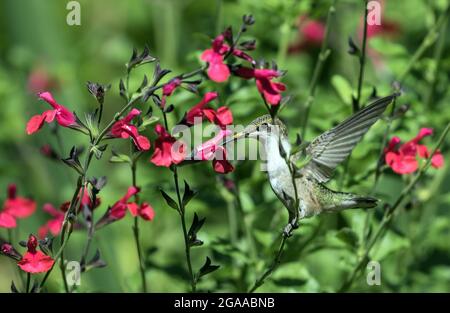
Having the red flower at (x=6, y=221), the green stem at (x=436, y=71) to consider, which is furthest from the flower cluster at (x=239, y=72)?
the green stem at (x=436, y=71)

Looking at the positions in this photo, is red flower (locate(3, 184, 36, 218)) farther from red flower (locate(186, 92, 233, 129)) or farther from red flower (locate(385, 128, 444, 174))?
red flower (locate(385, 128, 444, 174))

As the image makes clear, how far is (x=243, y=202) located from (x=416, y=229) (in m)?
0.75

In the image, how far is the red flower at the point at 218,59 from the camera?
152 centimetres

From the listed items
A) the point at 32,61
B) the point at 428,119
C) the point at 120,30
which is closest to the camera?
the point at 428,119

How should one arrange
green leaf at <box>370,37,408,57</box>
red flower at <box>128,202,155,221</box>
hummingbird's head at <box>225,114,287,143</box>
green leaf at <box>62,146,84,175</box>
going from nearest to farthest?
green leaf at <box>62,146,84,175</box> < hummingbird's head at <box>225,114,287,143</box> < red flower at <box>128,202,155,221</box> < green leaf at <box>370,37,408,57</box>

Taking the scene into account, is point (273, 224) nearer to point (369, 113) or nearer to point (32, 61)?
point (369, 113)

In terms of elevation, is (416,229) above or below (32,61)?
below

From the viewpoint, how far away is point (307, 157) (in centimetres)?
157

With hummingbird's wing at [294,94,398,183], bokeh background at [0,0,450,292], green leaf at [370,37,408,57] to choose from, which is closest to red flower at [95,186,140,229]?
bokeh background at [0,0,450,292]

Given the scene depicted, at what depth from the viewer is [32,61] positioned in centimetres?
345

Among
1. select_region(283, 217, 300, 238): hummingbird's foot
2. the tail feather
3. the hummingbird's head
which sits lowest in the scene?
select_region(283, 217, 300, 238): hummingbird's foot

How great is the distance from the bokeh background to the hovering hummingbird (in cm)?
28

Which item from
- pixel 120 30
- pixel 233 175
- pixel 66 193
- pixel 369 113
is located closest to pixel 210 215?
pixel 66 193

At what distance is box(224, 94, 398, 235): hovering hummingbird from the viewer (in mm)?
1496
